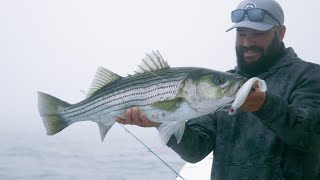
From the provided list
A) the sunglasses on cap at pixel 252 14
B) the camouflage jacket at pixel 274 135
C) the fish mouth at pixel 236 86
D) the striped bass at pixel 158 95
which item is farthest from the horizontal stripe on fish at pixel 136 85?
the sunglasses on cap at pixel 252 14

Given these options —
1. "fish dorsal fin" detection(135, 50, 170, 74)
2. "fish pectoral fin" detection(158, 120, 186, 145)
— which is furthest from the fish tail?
"fish pectoral fin" detection(158, 120, 186, 145)

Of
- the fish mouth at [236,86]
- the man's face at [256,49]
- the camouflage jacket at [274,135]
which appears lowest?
the camouflage jacket at [274,135]

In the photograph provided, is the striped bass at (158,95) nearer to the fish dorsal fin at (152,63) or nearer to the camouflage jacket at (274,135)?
the fish dorsal fin at (152,63)

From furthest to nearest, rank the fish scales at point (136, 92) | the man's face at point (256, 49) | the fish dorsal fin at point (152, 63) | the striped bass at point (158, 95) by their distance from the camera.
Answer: the man's face at point (256, 49)
the fish dorsal fin at point (152, 63)
the fish scales at point (136, 92)
the striped bass at point (158, 95)

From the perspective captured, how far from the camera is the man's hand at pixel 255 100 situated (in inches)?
130

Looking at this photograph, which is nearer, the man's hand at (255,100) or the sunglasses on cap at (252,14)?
the man's hand at (255,100)

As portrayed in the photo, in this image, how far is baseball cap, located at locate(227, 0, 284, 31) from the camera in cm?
446

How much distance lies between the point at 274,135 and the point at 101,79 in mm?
1879

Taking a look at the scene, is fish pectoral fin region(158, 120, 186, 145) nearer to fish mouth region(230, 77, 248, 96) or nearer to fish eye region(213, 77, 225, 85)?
fish eye region(213, 77, 225, 85)

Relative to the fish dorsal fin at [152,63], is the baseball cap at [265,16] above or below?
above

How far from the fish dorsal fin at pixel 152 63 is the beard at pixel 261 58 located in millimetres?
1076

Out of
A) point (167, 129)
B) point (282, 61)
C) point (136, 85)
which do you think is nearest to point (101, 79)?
point (136, 85)

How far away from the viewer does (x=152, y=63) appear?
4.04 metres

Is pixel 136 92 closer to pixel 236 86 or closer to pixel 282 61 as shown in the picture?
pixel 236 86
